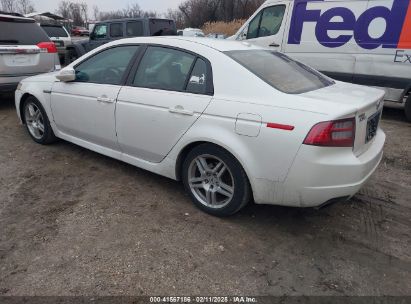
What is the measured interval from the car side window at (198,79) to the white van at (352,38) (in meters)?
4.73

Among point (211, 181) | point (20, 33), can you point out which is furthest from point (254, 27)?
point (211, 181)

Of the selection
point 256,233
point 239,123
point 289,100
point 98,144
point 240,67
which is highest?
point 240,67

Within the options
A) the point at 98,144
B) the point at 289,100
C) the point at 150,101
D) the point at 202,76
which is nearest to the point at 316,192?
the point at 289,100

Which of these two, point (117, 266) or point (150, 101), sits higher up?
point (150, 101)

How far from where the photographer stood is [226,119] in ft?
9.81

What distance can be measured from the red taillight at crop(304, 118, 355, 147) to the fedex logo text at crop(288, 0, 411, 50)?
4.69 meters

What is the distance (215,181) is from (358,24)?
16.8ft

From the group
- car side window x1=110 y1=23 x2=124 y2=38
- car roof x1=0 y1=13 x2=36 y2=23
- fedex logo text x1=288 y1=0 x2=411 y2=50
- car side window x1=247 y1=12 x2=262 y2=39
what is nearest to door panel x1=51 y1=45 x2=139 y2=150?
car roof x1=0 y1=13 x2=36 y2=23

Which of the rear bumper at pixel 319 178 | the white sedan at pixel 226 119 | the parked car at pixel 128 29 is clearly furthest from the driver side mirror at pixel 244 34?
the rear bumper at pixel 319 178

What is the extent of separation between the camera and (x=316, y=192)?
2746 millimetres

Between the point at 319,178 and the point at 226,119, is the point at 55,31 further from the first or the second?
the point at 319,178

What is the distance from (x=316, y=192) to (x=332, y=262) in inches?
21.3

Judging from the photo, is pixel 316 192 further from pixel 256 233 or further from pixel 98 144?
pixel 98 144

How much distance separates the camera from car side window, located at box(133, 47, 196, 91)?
11.2 feet
